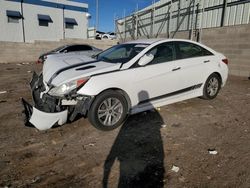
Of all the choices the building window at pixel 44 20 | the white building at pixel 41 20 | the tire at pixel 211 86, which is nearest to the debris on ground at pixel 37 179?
the tire at pixel 211 86

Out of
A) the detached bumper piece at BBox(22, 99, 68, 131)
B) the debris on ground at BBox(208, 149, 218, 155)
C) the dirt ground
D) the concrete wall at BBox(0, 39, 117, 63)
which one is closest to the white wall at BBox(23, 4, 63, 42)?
the concrete wall at BBox(0, 39, 117, 63)

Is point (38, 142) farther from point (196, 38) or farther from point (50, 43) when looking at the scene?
point (50, 43)

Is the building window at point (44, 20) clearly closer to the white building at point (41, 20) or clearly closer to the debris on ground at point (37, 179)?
the white building at point (41, 20)

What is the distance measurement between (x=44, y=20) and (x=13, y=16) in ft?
10.4

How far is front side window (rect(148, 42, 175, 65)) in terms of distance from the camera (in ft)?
16.1

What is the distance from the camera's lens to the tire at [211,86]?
590 cm

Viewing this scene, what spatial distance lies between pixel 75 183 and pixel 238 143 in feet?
8.98

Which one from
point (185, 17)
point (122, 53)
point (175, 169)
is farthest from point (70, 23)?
point (175, 169)

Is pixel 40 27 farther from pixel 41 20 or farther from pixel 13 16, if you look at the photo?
pixel 13 16

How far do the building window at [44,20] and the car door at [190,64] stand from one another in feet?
74.4

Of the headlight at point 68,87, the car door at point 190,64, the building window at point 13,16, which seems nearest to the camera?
the headlight at point 68,87

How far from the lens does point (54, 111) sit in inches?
158

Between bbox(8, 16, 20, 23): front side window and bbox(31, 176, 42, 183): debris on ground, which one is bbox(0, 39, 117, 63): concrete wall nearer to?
bbox(8, 16, 20, 23): front side window

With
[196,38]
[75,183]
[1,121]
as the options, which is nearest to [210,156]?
[75,183]
